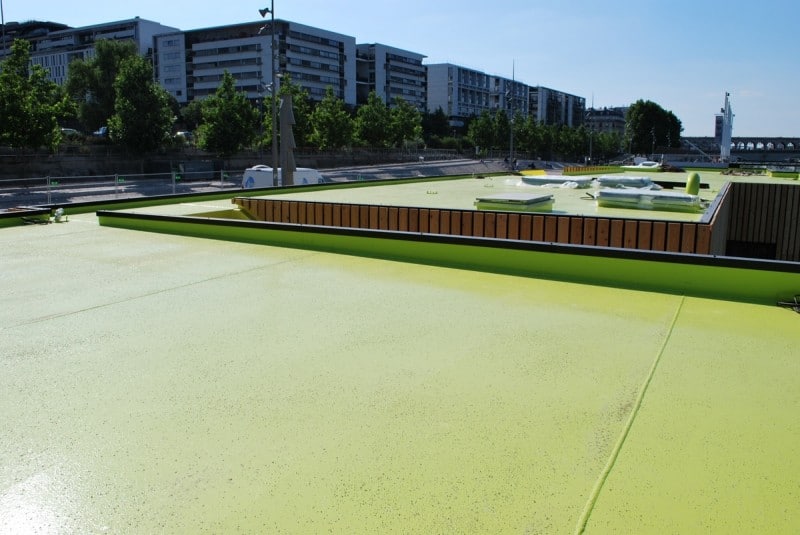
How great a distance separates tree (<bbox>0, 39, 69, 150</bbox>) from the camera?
109ft

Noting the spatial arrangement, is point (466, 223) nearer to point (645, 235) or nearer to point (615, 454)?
point (645, 235)

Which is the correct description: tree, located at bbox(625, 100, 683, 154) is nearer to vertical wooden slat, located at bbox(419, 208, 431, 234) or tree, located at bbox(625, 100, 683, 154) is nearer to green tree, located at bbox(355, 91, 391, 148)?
green tree, located at bbox(355, 91, 391, 148)

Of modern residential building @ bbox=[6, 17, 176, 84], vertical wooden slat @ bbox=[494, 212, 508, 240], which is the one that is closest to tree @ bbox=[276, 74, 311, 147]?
vertical wooden slat @ bbox=[494, 212, 508, 240]

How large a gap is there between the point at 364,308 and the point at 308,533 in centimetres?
337

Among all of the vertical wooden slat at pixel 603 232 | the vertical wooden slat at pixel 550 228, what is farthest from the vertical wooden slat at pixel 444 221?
the vertical wooden slat at pixel 603 232

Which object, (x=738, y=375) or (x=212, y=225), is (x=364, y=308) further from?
(x=212, y=225)

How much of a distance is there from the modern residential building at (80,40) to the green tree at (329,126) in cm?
7221

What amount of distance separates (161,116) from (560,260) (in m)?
44.5

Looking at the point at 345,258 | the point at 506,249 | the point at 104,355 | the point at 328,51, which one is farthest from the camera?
the point at 328,51

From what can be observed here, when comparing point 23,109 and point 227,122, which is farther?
point 227,122

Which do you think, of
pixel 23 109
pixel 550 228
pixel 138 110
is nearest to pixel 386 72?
pixel 138 110

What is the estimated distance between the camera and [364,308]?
18.6 ft

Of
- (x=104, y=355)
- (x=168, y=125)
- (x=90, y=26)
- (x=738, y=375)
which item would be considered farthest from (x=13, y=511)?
(x=90, y=26)

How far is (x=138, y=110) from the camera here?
1738 inches
